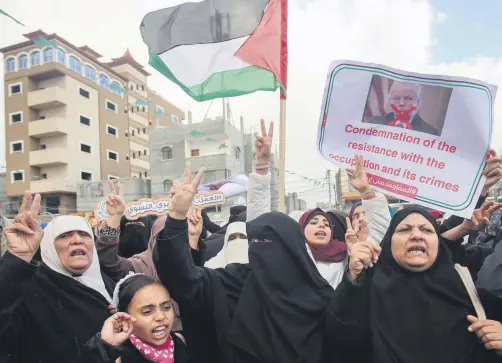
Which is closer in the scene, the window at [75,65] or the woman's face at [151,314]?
the woman's face at [151,314]

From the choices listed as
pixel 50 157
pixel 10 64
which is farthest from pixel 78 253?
pixel 10 64

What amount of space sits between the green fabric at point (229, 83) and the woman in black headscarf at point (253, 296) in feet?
7.81

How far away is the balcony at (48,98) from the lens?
25266mm

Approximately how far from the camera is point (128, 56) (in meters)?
34.6

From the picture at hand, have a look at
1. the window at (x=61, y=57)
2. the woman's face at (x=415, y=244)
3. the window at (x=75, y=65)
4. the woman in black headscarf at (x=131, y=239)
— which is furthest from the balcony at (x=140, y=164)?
the woman's face at (x=415, y=244)

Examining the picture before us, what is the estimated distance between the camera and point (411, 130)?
7.19 ft

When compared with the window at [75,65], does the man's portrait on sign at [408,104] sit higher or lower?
lower

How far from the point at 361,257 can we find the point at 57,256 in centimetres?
147

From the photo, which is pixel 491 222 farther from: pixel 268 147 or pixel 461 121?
pixel 268 147

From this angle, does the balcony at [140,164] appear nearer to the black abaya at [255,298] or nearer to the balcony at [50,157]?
the balcony at [50,157]

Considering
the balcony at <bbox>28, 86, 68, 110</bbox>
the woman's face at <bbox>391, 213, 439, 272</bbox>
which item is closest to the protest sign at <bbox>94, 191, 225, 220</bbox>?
the woman's face at <bbox>391, 213, 439, 272</bbox>

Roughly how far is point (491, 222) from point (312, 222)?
3.63 ft

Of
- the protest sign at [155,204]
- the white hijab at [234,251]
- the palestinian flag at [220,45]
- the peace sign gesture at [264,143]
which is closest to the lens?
the peace sign gesture at [264,143]

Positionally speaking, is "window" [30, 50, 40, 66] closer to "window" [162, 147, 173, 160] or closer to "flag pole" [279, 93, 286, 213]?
"window" [162, 147, 173, 160]
